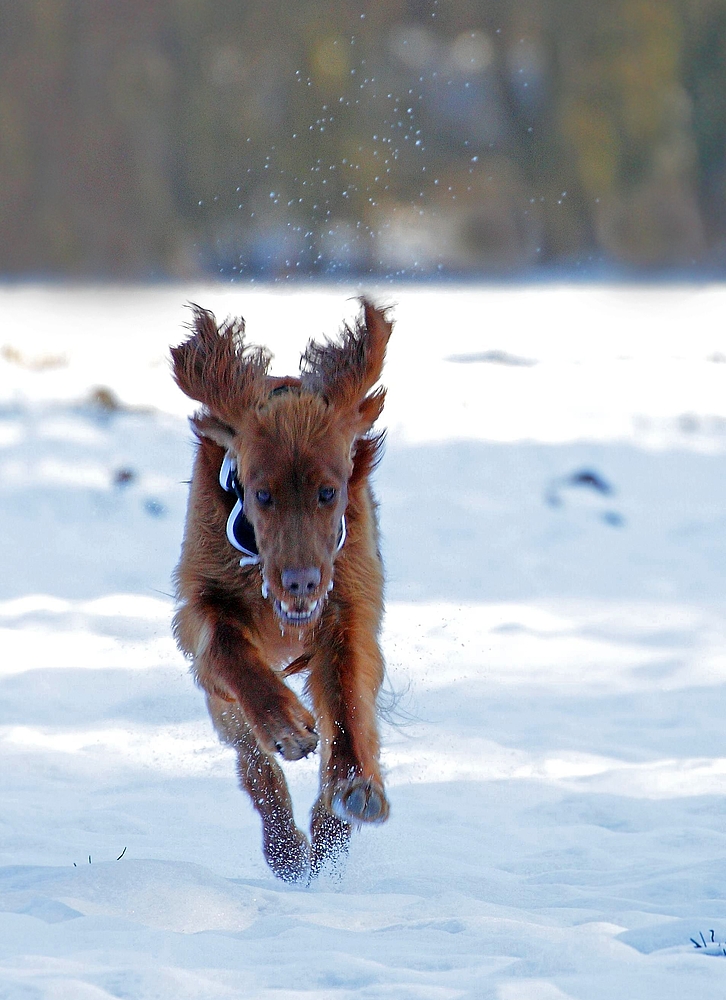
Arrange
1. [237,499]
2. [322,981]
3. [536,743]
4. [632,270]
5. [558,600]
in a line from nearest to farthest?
[322,981]
[237,499]
[536,743]
[558,600]
[632,270]

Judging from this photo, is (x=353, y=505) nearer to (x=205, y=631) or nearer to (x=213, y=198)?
(x=205, y=631)

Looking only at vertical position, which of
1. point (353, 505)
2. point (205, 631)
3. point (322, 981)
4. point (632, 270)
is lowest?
point (632, 270)

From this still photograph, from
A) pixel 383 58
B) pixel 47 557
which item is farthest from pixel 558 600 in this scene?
pixel 383 58

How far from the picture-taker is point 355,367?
11.0ft

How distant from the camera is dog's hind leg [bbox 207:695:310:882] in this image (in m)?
3.28

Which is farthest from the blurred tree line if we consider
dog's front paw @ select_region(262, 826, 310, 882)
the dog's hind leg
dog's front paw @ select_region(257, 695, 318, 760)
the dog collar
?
dog's front paw @ select_region(257, 695, 318, 760)

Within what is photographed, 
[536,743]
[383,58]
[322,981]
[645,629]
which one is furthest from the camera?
[383,58]

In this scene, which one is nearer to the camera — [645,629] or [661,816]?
[661,816]

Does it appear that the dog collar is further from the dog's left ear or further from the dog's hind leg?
the dog's hind leg

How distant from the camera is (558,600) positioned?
626 centimetres

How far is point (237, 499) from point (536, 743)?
171 centimetres

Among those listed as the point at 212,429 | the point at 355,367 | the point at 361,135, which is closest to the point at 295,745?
the point at 212,429

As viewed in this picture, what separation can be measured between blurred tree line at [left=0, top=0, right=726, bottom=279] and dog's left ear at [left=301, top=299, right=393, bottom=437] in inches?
554

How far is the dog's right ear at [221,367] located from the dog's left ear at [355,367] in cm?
13
